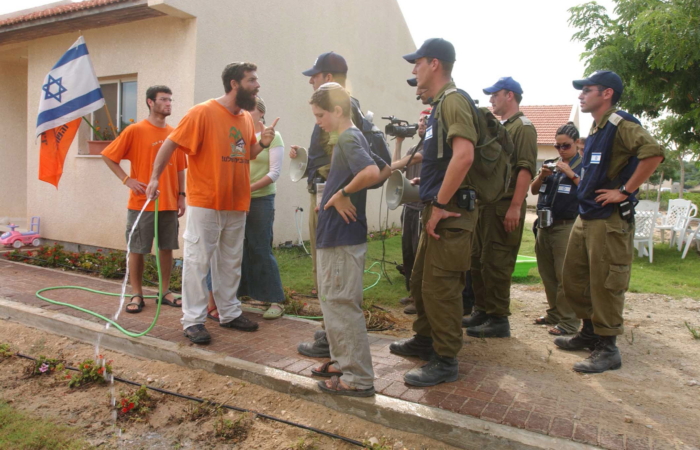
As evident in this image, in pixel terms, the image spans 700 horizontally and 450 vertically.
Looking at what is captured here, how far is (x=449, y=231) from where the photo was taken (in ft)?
10.9

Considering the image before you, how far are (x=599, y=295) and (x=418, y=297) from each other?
1.37 m

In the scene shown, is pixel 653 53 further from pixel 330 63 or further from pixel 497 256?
pixel 330 63

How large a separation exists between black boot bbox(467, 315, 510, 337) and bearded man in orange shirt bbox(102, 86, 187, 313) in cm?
312

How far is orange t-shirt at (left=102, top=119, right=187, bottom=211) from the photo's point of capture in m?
5.09

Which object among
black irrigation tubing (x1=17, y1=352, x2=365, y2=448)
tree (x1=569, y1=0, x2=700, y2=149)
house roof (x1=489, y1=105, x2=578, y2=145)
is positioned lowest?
black irrigation tubing (x1=17, y1=352, x2=365, y2=448)

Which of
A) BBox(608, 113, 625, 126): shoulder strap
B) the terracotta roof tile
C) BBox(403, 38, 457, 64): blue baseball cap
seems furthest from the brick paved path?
the terracotta roof tile

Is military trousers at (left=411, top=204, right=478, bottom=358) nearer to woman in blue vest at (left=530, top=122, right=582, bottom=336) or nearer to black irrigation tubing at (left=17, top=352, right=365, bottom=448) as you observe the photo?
black irrigation tubing at (left=17, top=352, right=365, bottom=448)

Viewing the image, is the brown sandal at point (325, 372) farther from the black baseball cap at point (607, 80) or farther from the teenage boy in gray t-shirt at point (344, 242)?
the black baseball cap at point (607, 80)

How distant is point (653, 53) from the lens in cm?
963

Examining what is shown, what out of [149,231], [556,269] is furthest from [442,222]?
[149,231]

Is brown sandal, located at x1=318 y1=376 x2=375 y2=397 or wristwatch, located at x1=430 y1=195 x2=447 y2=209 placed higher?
wristwatch, located at x1=430 y1=195 x2=447 y2=209

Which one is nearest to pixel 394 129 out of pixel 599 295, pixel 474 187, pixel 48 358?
pixel 474 187

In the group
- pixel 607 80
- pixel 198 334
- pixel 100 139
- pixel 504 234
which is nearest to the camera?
pixel 607 80

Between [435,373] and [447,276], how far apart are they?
663 millimetres
